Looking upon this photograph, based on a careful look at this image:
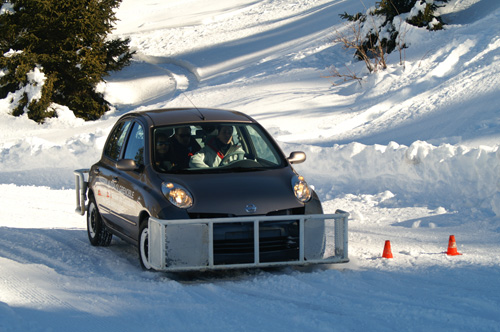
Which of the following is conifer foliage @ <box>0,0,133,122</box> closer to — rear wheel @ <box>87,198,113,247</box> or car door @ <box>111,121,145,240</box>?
rear wheel @ <box>87,198,113,247</box>

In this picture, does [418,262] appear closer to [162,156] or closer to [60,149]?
[162,156]

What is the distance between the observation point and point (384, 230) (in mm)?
9602

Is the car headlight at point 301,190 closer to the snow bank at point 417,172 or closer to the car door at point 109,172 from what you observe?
the car door at point 109,172

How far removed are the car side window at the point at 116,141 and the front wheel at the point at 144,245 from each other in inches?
67.3

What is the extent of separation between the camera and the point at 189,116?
8.26 m

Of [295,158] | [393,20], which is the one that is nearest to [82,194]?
[295,158]

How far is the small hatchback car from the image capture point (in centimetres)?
673

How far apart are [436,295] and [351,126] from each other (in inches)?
476

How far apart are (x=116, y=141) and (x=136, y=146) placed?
0.86 meters

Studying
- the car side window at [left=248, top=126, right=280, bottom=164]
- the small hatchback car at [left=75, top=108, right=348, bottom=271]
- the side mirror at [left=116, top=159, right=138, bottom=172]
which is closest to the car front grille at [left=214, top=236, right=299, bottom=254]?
the small hatchback car at [left=75, top=108, right=348, bottom=271]

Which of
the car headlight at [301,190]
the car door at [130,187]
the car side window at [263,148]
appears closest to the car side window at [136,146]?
the car door at [130,187]

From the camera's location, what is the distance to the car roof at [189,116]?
26.6 ft

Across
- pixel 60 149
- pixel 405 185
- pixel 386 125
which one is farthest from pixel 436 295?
pixel 60 149

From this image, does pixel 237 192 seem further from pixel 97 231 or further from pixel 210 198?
pixel 97 231
